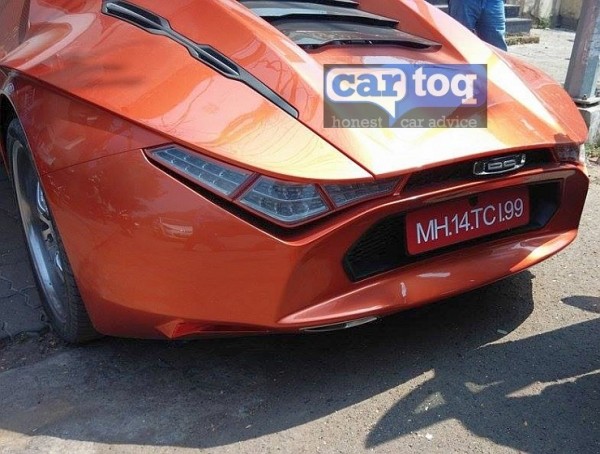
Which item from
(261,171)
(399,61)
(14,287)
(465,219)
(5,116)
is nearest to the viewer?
(261,171)

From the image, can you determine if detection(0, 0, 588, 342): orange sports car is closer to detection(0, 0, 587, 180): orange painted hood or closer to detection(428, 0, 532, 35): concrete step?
detection(0, 0, 587, 180): orange painted hood

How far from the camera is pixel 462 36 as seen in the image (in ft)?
9.44

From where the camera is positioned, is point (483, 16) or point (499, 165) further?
point (483, 16)

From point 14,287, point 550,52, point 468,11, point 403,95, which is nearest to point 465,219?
point 403,95

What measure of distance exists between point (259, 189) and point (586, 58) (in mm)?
3980

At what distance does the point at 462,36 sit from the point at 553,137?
0.77 m

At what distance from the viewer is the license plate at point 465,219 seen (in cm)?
216

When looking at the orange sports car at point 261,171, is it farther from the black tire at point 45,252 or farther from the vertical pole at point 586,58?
the vertical pole at point 586,58

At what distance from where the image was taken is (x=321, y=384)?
92.0 inches

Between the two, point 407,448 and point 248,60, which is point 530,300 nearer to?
point 407,448

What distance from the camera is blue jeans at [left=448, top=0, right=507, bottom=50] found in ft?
16.2

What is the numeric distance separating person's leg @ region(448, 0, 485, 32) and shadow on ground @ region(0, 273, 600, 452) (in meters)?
2.96

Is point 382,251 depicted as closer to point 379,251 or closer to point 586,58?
point 379,251

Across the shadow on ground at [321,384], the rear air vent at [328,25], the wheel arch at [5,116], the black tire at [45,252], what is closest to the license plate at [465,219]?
the shadow on ground at [321,384]
